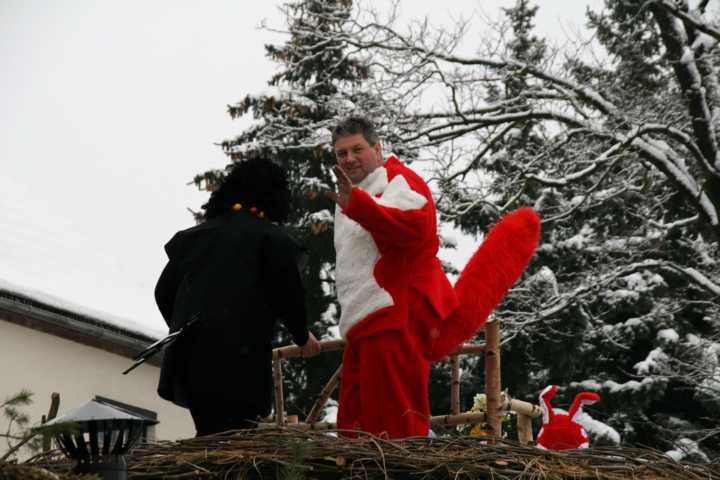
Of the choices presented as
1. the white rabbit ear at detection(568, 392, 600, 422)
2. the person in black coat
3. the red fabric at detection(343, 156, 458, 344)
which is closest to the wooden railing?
the white rabbit ear at detection(568, 392, 600, 422)

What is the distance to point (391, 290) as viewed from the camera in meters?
4.48

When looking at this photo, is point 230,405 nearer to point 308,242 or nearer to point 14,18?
point 308,242

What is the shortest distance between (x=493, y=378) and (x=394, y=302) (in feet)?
2.71

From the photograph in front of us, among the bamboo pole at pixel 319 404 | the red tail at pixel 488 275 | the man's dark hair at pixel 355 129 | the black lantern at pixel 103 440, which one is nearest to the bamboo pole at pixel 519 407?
the red tail at pixel 488 275

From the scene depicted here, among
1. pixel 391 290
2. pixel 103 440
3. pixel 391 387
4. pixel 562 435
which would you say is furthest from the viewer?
pixel 562 435

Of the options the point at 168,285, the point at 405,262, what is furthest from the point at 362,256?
the point at 168,285

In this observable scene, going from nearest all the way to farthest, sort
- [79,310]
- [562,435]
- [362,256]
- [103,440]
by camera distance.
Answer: [103,440] → [362,256] → [562,435] → [79,310]

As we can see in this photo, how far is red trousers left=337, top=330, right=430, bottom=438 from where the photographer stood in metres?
4.35

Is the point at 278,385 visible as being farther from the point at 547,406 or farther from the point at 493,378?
the point at 547,406

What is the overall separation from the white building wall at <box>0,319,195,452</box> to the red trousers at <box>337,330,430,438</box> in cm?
820

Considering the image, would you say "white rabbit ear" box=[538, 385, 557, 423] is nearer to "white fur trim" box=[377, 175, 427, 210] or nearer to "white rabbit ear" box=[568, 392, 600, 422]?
"white rabbit ear" box=[568, 392, 600, 422]

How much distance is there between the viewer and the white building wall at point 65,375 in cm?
1251

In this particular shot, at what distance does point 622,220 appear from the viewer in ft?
61.9

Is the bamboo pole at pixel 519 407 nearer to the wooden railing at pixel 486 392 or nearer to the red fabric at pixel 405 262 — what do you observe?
the wooden railing at pixel 486 392
